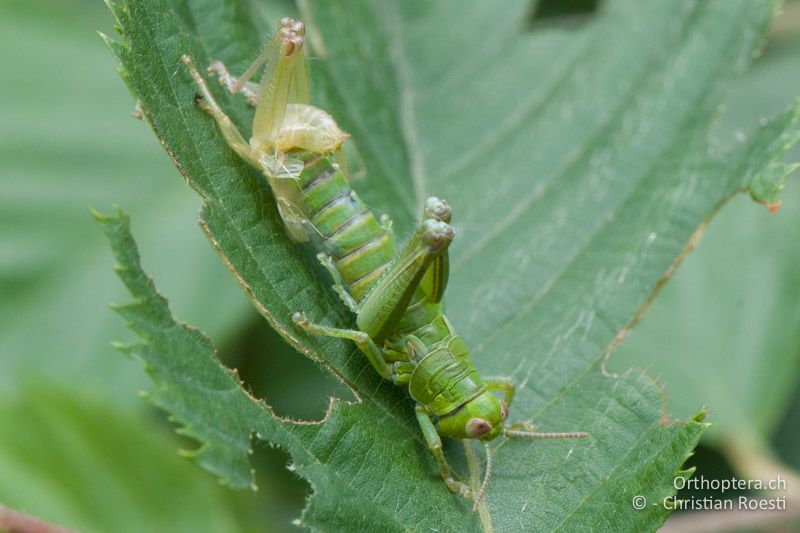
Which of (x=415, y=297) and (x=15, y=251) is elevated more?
(x=15, y=251)

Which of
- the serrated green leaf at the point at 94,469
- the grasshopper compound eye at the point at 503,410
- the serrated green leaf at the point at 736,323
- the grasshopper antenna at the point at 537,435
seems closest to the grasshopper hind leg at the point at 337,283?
the grasshopper compound eye at the point at 503,410

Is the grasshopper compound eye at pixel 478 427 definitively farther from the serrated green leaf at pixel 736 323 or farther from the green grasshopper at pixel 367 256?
the serrated green leaf at pixel 736 323

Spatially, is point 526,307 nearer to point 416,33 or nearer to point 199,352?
point 199,352

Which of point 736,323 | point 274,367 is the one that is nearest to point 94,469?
point 274,367

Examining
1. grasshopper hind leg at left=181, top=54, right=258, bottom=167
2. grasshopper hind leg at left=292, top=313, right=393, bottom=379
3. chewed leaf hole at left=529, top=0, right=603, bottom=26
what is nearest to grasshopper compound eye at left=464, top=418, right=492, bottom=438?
grasshopper hind leg at left=292, top=313, right=393, bottom=379

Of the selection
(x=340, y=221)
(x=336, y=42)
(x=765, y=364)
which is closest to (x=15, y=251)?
(x=336, y=42)
